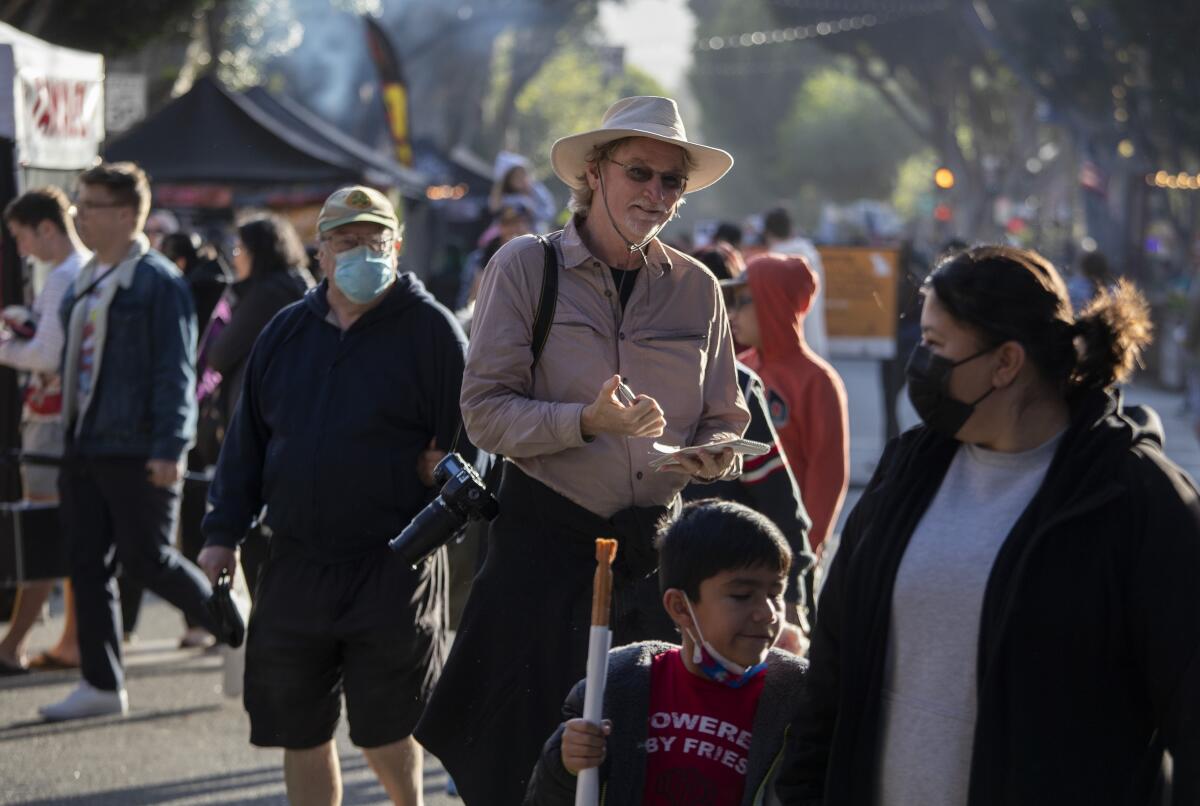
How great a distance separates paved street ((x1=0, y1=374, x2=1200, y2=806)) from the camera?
6211mm

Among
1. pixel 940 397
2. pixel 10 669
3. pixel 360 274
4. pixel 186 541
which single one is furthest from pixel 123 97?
pixel 940 397

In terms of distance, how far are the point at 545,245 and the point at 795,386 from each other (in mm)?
1974

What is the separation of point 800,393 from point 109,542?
291cm

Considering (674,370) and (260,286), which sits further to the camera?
(260,286)

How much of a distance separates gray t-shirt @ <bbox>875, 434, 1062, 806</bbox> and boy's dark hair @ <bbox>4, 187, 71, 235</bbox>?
18.4 ft

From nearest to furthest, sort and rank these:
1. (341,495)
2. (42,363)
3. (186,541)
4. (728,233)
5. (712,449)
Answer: (712,449)
(341,495)
(42,363)
(186,541)
(728,233)

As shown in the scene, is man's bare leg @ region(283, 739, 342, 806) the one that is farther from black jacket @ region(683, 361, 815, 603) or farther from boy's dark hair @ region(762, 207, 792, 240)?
boy's dark hair @ region(762, 207, 792, 240)

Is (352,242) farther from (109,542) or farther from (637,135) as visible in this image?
(109,542)

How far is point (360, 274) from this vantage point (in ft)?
15.8

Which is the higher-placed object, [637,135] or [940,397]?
[637,135]

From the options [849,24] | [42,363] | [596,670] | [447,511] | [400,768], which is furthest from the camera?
[849,24]

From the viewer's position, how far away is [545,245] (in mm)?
4012

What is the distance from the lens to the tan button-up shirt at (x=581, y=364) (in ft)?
12.8

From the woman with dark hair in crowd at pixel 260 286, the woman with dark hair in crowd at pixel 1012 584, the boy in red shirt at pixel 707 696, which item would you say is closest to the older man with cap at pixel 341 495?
the boy in red shirt at pixel 707 696
